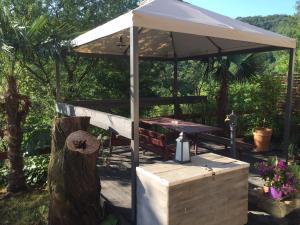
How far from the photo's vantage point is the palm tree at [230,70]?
7016 mm

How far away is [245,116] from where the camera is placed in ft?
25.3

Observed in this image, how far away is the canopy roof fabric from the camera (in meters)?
3.19

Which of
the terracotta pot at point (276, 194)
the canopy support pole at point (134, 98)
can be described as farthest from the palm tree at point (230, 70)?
the canopy support pole at point (134, 98)

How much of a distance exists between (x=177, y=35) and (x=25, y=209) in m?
4.51

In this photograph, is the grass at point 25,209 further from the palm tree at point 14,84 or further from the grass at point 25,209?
the palm tree at point 14,84

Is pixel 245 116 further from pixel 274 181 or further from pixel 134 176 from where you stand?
pixel 134 176

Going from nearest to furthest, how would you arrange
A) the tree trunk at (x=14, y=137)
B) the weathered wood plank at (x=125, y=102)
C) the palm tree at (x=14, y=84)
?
the palm tree at (x=14, y=84)
the tree trunk at (x=14, y=137)
the weathered wood plank at (x=125, y=102)

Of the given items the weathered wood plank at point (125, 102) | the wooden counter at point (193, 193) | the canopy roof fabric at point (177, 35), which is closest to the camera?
the wooden counter at point (193, 193)

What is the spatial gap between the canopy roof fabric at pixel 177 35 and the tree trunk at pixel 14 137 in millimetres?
1305

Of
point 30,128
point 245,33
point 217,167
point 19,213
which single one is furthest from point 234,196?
point 30,128

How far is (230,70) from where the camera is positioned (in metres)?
7.93

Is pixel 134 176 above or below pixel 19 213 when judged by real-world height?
above

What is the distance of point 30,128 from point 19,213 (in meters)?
2.80

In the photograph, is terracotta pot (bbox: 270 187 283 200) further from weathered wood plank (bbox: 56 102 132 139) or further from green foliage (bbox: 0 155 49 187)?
green foliage (bbox: 0 155 49 187)
